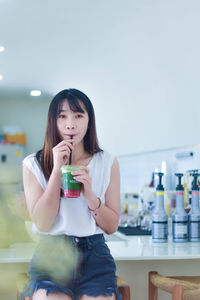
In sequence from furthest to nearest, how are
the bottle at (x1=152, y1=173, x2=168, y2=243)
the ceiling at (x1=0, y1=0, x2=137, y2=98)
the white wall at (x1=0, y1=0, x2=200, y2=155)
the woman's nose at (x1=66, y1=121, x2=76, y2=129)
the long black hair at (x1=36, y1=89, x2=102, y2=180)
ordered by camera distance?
the ceiling at (x1=0, y1=0, x2=137, y2=98) → the white wall at (x1=0, y1=0, x2=200, y2=155) → the bottle at (x1=152, y1=173, x2=168, y2=243) → the long black hair at (x1=36, y1=89, x2=102, y2=180) → the woman's nose at (x1=66, y1=121, x2=76, y2=129)

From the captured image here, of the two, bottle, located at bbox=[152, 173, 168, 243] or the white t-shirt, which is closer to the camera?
the white t-shirt

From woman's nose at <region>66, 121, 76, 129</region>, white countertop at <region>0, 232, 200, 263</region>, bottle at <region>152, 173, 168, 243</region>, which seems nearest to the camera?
woman's nose at <region>66, 121, 76, 129</region>

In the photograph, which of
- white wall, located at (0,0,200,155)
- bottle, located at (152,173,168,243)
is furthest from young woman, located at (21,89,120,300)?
white wall, located at (0,0,200,155)

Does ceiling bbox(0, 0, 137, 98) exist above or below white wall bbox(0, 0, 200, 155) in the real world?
above

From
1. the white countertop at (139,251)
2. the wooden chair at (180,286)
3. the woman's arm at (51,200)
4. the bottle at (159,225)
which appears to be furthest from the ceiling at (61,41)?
the woman's arm at (51,200)

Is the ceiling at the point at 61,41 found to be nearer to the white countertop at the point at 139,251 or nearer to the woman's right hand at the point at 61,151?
the white countertop at the point at 139,251

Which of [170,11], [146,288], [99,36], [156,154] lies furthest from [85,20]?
[146,288]

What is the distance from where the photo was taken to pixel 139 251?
4.87 ft

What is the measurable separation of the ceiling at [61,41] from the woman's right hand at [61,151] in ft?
4.73

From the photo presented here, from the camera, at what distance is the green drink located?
93 centimetres

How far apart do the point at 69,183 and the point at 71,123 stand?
13cm

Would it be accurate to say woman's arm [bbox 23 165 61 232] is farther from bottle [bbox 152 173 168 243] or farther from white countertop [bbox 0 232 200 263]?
bottle [bbox 152 173 168 243]

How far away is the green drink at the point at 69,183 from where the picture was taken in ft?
3.04

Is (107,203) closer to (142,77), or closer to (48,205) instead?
(48,205)
